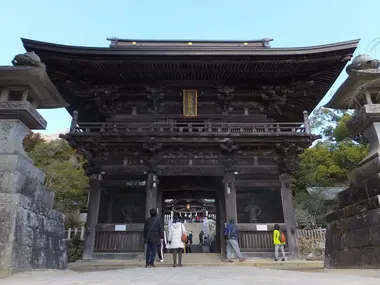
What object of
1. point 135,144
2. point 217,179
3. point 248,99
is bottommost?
point 217,179

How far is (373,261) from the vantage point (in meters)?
5.14

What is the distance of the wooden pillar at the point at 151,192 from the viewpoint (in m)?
11.5

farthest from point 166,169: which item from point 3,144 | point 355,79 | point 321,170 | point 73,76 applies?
point 321,170

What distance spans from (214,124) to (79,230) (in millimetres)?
9812

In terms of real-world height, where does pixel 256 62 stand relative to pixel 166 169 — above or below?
above

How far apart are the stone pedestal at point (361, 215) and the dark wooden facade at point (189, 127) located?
4915mm

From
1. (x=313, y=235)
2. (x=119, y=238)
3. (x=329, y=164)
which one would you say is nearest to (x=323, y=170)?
(x=329, y=164)

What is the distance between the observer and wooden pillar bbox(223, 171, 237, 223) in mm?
11406

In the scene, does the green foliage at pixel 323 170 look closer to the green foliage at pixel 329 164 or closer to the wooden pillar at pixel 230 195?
the green foliage at pixel 329 164

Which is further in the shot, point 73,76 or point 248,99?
point 248,99

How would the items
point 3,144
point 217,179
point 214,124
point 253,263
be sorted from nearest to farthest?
point 3,144 → point 253,263 → point 214,124 → point 217,179

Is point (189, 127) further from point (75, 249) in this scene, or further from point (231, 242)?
point (75, 249)

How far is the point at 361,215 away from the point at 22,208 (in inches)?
256

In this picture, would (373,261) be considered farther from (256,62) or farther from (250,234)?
(256,62)
